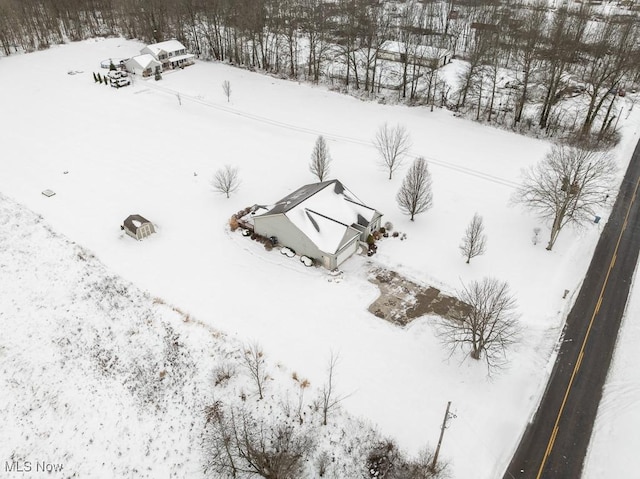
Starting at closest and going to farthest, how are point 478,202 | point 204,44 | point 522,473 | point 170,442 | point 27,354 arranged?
point 522,473, point 170,442, point 27,354, point 478,202, point 204,44

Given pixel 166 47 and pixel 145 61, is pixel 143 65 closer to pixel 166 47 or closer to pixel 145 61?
pixel 145 61

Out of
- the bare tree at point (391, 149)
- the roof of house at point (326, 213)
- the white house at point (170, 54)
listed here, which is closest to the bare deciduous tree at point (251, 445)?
the roof of house at point (326, 213)

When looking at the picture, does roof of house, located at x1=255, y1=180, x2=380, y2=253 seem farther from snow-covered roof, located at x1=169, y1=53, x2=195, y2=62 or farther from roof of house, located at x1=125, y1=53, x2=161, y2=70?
snow-covered roof, located at x1=169, y1=53, x2=195, y2=62

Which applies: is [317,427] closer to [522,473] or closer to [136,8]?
[522,473]

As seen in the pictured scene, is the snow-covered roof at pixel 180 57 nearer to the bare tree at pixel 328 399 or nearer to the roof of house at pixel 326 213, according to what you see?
the roof of house at pixel 326 213

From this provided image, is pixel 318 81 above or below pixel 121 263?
above

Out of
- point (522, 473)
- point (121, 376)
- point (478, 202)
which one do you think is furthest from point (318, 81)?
point (522, 473)
